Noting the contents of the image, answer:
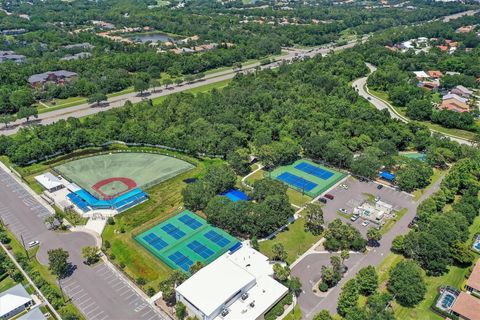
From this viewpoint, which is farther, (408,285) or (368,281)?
(368,281)

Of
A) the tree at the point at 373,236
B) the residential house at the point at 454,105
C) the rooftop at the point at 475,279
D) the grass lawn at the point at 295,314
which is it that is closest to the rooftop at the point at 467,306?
the rooftop at the point at 475,279

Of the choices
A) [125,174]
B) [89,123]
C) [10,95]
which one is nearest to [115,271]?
[125,174]

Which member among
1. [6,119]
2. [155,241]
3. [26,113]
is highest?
[26,113]

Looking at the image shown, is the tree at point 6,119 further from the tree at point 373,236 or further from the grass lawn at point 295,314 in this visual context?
the tree at point 373,236

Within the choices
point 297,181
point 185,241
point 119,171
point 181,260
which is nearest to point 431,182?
point 297,181

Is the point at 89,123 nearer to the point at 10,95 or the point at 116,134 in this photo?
the point at 116,134

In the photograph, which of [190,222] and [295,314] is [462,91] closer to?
[190,222]
